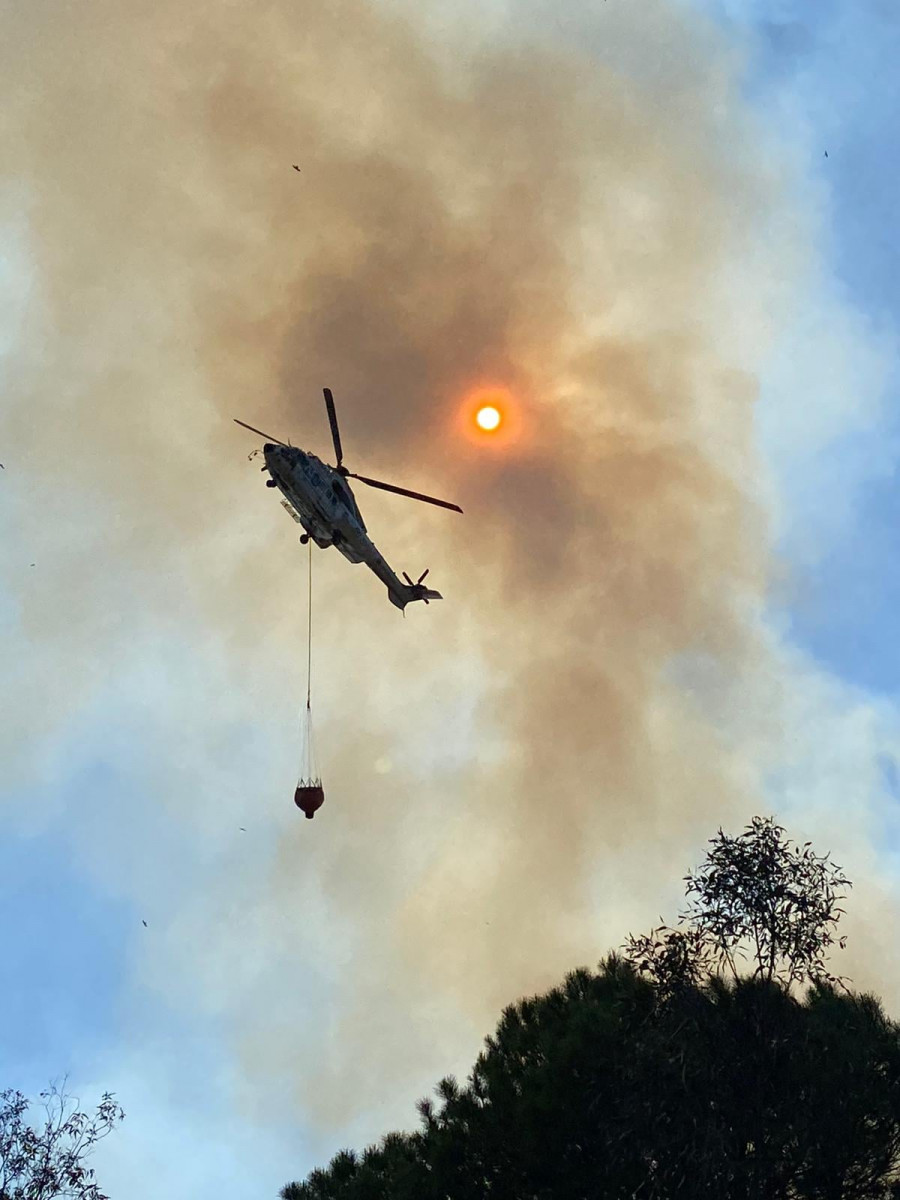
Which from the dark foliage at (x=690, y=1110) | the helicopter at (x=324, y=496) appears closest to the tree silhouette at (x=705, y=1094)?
the dark foliage at (x=690, y=1110)

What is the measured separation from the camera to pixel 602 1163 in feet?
70.8

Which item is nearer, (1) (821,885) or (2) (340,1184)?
(1) (821,885)

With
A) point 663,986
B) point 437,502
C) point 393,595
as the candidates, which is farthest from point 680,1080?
point 393,595

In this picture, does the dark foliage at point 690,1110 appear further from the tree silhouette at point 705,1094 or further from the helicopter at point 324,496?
the helicopter at point 324,496

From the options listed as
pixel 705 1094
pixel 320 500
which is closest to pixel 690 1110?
pixel 705 1094

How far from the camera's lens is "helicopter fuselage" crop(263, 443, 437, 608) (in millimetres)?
38125

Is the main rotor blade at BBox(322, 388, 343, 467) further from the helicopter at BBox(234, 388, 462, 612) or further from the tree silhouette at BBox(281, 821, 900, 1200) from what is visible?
the tree silhouette at BBox(281, 821, 900, 1200)

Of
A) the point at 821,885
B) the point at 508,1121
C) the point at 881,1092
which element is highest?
the point at 821,885

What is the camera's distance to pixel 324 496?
39.7m

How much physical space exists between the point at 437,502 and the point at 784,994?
24158 millimetres

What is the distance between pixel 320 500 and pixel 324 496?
351 millimetres

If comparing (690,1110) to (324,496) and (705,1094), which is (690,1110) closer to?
(705,1094)

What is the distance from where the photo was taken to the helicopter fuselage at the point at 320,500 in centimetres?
3812

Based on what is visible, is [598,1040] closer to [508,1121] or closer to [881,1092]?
[508,1121]
